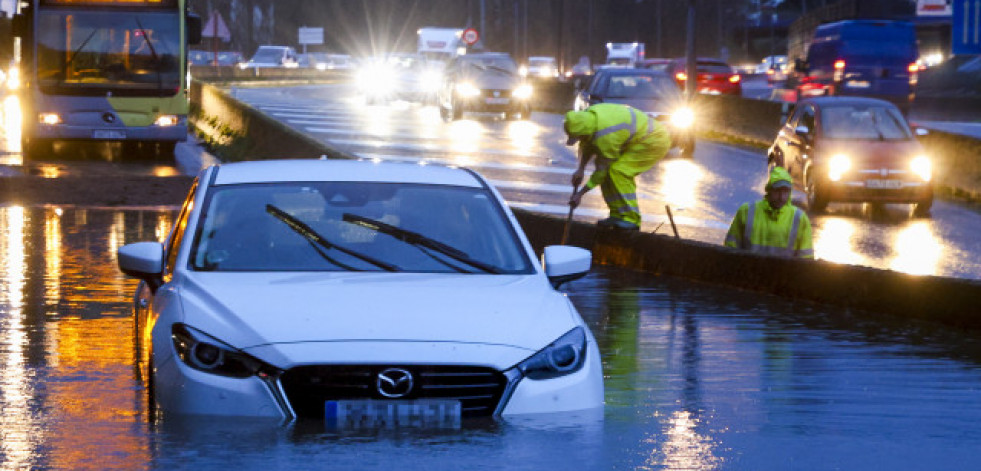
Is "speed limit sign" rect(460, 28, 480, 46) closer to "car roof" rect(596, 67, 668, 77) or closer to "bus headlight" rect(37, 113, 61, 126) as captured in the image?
"car roof" rect(596, 67, 668, 77)

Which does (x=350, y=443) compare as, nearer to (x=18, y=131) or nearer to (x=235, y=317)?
(x=235, y=317)

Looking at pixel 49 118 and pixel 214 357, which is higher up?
pixel 49 118

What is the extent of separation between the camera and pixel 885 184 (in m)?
22.4

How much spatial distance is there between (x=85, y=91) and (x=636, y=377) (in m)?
18.9

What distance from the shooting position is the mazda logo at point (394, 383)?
6.53m

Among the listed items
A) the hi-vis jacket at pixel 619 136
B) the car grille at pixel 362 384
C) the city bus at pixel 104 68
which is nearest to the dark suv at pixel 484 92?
the city bus at pixel 104 68

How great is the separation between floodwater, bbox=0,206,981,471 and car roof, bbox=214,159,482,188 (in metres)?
1.14

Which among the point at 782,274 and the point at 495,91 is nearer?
the point at 782,274

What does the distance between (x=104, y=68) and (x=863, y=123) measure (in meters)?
11.0

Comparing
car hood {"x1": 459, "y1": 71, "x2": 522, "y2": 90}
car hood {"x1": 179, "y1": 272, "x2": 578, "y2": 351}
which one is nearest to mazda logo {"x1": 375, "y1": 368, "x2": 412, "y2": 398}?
car hood {"x1": 179, "y1": 272, "x2": 578, "y2": 351}

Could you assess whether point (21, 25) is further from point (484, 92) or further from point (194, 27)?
point (484, 92)

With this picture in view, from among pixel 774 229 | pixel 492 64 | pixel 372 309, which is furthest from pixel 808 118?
pixel 492 64

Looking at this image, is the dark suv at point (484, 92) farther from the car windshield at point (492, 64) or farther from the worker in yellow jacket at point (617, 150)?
the worker in yellow jacket at point (617, 150)

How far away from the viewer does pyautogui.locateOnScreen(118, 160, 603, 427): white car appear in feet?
21.4
